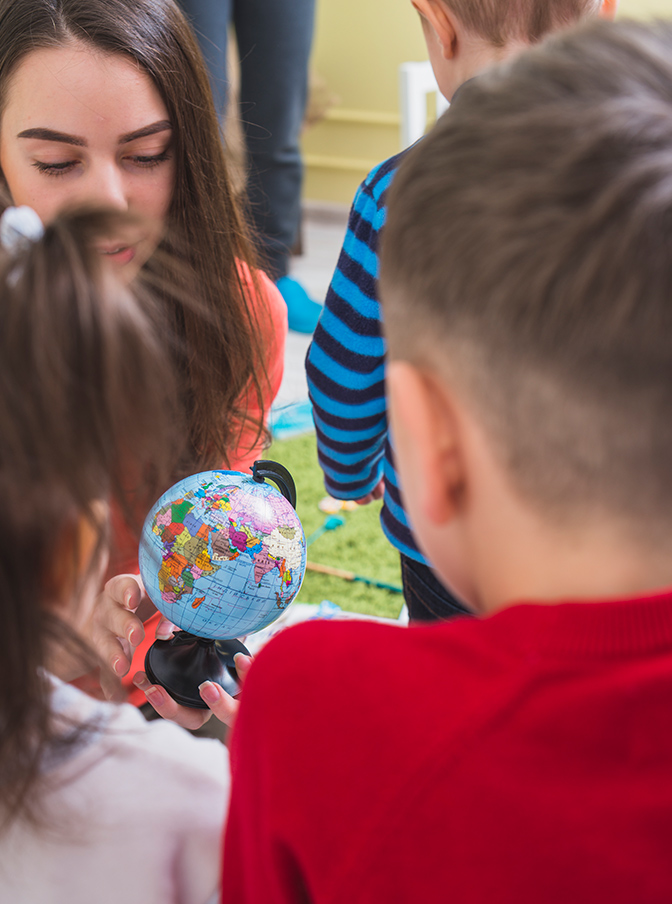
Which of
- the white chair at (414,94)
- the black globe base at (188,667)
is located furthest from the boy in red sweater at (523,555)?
the white chair at (414,94)

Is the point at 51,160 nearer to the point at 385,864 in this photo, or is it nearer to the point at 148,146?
the point at 148,146

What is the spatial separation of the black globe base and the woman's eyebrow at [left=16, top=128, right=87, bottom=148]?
2.17ft

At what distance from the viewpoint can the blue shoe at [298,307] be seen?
3.47 meters

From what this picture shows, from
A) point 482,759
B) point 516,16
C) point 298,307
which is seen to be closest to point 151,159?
point 516,16

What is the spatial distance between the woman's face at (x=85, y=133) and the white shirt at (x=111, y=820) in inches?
26.2

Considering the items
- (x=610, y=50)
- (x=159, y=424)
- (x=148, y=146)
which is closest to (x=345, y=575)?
(x=148, y=146)

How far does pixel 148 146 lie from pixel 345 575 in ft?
3.95

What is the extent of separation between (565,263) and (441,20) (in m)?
0.75

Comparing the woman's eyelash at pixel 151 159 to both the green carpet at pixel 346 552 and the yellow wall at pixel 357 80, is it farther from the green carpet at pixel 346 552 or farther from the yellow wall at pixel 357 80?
the yellow wall at pixel 357 80

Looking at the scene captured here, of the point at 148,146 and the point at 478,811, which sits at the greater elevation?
the point at 148,146

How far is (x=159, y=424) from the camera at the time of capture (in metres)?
0.59

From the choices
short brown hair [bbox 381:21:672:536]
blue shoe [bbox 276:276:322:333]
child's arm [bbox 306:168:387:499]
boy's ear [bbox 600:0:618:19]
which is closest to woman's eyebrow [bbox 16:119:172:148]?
child's arm [bbox 306:168:387:499]

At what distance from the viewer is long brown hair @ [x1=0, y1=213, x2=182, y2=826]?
0.53m

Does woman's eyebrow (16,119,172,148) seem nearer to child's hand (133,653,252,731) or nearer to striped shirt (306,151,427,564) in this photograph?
striped shirt (306,151,427,564)
